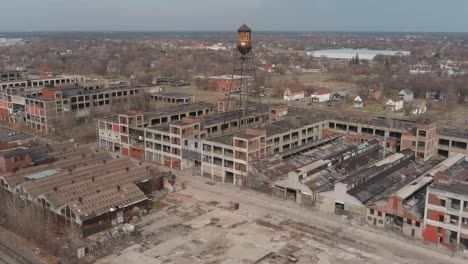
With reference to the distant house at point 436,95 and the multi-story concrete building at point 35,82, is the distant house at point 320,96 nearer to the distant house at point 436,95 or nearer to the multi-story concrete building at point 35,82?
the distant house at point 436,95

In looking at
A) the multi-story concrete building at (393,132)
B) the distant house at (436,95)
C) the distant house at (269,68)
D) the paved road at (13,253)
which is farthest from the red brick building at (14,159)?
the distant house at (269,68)

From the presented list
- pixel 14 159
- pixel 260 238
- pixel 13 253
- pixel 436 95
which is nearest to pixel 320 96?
pixel 436 95

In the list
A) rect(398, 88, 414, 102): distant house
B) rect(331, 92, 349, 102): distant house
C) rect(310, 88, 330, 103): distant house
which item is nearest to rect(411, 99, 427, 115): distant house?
rect(398, 88, 414, 102): distant house

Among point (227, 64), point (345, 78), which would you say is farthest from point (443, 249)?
point (227, 64)

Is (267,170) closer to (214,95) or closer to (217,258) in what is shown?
(217,258)

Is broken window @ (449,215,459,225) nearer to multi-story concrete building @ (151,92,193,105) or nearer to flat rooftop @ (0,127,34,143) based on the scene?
multi-story concrete building @ (151,92,193,105)

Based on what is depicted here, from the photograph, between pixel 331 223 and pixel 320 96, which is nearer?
pixel 331 223

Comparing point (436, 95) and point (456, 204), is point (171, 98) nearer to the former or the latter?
point (456, 204)
